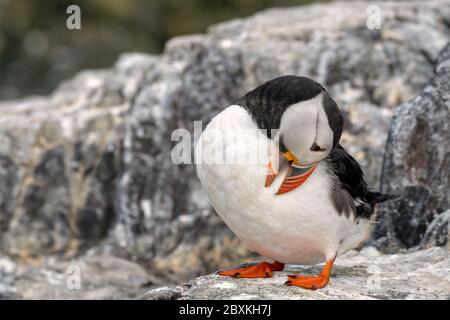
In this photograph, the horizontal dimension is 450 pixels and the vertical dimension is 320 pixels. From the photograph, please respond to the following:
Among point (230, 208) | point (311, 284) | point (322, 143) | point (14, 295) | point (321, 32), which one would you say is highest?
point (321, 32)

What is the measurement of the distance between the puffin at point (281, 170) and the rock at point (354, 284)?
0.17 m

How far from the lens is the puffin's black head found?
6031mm

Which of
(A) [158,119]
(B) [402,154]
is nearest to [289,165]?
(B) [402,154]

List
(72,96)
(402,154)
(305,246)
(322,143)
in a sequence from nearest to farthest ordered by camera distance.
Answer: (322,143)
(305,246)
(402,154)
(72,96)

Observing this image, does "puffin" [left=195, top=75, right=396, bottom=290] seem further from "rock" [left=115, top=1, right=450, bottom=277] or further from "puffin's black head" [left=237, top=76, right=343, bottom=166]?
"rock" [left=115, top=1, right=450, bottom=277]

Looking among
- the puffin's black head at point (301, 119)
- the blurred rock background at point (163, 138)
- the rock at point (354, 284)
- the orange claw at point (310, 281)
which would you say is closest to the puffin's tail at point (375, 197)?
the rock at point (354, 284)

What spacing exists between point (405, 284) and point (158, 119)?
486 centimetres

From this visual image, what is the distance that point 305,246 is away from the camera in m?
6.52

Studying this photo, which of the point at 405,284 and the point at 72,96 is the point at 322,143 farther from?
the point at 72,96

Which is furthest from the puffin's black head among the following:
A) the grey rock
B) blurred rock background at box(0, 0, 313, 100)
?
blurred rock background at box(0, 0, 313, 100)

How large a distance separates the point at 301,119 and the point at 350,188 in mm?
1069

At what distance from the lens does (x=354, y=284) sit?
6.57m

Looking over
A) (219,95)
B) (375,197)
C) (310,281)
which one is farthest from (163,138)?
(310,281)

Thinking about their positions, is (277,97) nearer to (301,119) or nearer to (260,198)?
(301,119)
